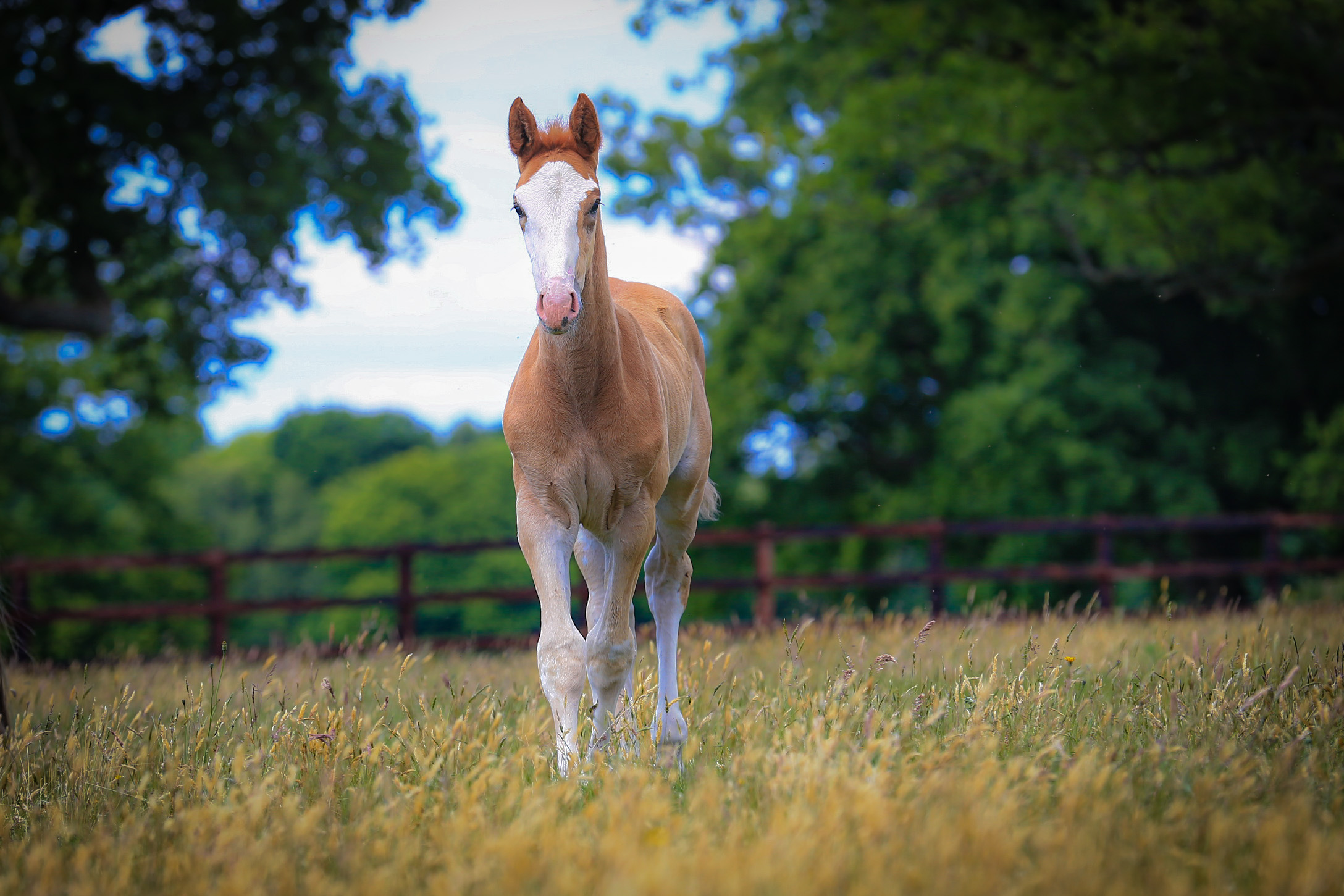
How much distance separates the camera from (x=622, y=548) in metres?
4.24

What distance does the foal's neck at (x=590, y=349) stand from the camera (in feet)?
13.5

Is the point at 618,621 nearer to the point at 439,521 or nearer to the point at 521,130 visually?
the point at 521,130

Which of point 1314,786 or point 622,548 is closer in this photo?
point 1314,786

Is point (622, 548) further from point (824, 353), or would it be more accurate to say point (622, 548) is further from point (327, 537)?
point (327, 537)

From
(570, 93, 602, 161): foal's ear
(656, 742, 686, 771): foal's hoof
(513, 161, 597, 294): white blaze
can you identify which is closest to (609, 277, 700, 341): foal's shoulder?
(570, 93, 602, 161): foal's ear

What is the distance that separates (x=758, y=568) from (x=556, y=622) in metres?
7.41

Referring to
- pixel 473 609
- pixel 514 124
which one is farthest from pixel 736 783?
pixel 473 609

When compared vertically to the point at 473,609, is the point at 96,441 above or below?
above

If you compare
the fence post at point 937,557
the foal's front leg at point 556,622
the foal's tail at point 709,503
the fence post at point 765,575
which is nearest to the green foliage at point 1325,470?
the fence post at point 937,557

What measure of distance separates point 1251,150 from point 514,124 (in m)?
10.2

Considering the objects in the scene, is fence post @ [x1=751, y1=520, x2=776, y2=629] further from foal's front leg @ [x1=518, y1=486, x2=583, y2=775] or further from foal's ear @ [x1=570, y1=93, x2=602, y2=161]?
foal's ear @ [x1=570, y1=93, x2=602, y2=161]

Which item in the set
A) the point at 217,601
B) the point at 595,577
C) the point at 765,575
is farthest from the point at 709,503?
the point at 217,601

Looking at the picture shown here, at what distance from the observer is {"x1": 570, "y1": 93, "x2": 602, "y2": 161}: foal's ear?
411 centimetres

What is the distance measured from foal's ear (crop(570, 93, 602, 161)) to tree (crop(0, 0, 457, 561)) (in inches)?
371
